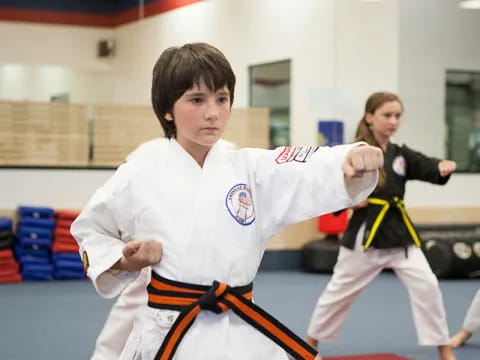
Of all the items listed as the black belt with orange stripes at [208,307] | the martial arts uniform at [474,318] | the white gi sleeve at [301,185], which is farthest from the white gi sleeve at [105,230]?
the martial arts uniform at [474,318]

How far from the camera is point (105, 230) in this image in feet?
7.44

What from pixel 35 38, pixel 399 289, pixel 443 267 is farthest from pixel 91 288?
pixel 35 38

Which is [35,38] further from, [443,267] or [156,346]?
[156,346]

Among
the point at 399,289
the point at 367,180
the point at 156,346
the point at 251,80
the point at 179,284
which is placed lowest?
the point at 399,289

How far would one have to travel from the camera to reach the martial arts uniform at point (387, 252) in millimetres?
4359

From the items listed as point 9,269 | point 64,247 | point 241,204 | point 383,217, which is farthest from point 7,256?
point 241,204

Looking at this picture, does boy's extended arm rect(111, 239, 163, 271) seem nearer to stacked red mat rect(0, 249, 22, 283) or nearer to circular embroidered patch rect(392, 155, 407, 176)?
circular embroidered patch rect(392, 155, 407, 176)

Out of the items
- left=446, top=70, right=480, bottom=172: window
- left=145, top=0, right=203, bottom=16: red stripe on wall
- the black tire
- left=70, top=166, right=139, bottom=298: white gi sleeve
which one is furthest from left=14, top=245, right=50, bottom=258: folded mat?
left=70, top=166, right=139, bottom=298: white gi sleeve

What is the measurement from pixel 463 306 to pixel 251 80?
423 cm

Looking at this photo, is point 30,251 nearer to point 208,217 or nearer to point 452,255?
point 452,255

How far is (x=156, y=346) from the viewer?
2164mm

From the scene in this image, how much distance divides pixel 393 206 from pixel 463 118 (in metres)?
5.32

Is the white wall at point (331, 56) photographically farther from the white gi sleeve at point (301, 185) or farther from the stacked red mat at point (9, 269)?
the white gi sleeve at point (301, 185)

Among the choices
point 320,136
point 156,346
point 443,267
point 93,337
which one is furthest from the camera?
point 320,136
